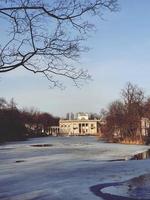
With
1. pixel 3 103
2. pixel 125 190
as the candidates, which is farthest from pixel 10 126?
pixel 125 190

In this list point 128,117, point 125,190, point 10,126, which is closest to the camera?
point 125,190

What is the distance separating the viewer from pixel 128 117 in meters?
86.0

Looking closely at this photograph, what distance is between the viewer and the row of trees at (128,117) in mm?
83750

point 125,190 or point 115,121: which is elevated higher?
point 115,121

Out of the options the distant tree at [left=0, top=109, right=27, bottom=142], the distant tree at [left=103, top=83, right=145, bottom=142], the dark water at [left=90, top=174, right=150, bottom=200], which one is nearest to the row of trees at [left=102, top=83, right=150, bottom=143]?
the distant tree at [left=103, top=83, right=145, bottom=142]

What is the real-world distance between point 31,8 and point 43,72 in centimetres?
234

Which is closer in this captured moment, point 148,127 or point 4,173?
point 4,173

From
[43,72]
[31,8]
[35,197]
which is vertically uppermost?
[31,8]

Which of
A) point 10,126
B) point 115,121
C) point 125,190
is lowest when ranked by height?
point 125,190

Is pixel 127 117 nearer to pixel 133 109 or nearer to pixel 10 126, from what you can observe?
pixel 133 109

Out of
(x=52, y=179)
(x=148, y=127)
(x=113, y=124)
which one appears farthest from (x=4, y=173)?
(x=113, y=124)

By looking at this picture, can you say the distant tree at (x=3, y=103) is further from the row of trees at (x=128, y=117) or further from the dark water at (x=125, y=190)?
the dark water at (x=125, y=190)

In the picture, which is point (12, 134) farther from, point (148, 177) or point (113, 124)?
point (148, 177)

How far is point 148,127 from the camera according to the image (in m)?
79.0
